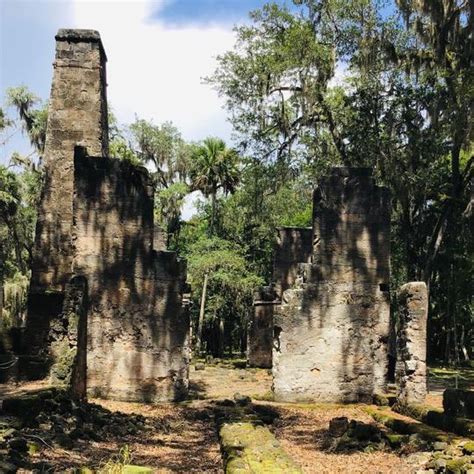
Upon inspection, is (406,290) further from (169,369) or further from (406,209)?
(406,209)

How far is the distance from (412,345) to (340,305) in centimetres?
186


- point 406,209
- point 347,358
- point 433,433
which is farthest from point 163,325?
point 406,209

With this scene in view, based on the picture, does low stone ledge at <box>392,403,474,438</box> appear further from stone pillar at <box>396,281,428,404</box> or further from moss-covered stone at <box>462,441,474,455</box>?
moss-covered stone at <box>462,441,474,455</box>

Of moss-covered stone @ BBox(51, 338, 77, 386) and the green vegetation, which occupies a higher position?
the green vegetation

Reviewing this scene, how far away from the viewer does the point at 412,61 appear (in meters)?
23.7

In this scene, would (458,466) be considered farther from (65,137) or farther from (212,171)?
(212,171)

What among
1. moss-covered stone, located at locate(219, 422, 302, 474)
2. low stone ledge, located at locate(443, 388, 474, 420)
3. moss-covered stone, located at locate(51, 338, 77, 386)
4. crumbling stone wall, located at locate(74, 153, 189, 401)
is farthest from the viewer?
crumbling stone wall, located at locate(74, 153, 189, 401)

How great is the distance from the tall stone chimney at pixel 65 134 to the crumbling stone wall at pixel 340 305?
20.1 ft

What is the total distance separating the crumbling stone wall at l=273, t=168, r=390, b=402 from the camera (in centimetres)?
1335

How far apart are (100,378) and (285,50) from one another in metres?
14.5

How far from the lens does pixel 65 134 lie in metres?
16.3

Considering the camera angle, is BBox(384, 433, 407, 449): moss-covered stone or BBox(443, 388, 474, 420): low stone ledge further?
BBox(443, 388, 474, 420): low stone ledge

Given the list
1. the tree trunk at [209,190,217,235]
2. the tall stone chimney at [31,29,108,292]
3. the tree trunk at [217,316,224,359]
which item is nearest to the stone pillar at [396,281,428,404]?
the tall stone chimney at [31,29,108,292]

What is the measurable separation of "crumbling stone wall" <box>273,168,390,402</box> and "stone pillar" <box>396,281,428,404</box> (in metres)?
1.06
